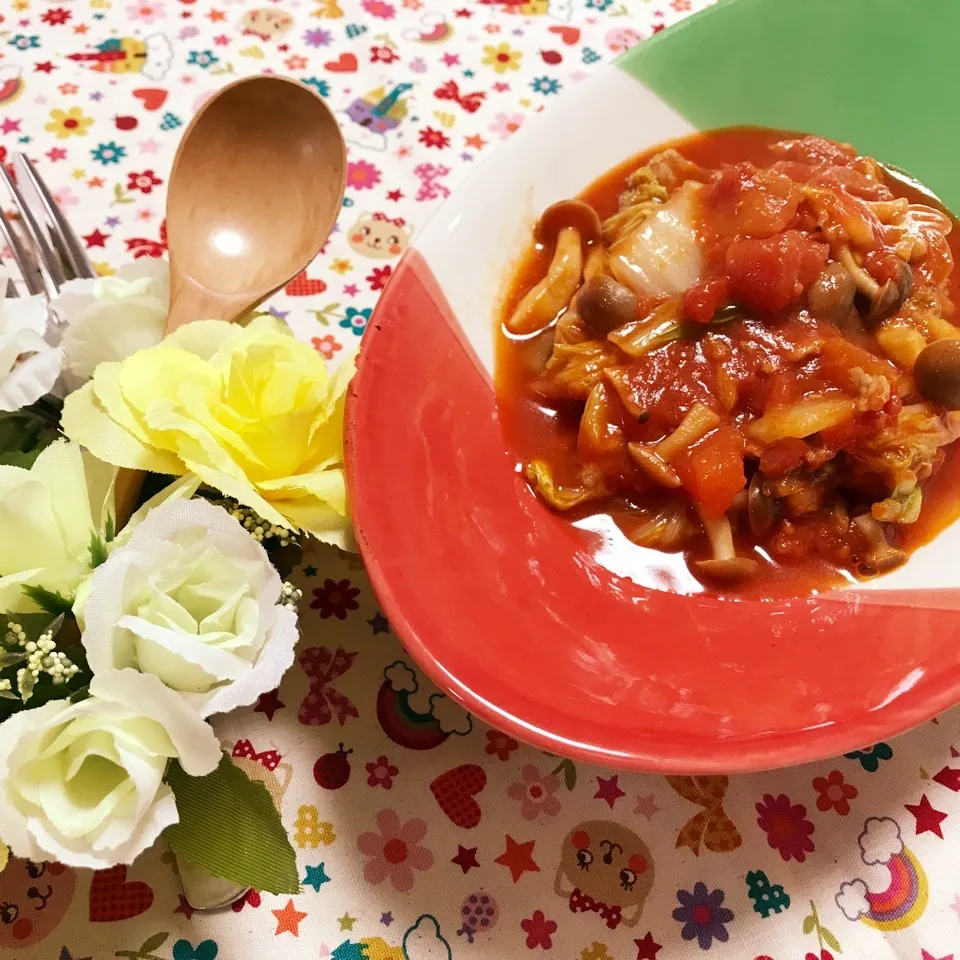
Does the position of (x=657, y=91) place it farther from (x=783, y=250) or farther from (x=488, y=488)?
(x=488, y=488)

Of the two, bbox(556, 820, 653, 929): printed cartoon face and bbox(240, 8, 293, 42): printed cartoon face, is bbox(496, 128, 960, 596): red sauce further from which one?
bbox(240, 8, 293, 42): printed cartoon face

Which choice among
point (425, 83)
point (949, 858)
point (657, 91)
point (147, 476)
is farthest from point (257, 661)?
point (425, 83)

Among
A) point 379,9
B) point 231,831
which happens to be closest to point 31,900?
point 231,831

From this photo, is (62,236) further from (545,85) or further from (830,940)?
(830,940)

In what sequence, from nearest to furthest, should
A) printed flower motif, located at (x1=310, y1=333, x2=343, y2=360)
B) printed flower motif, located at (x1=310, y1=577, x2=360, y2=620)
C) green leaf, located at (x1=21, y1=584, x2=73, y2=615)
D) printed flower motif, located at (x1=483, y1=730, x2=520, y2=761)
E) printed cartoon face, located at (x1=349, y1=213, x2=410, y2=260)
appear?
green leaf, located at (x1=21, y1=584, x2=73, y2=615)
printed flower motif, located at (x1=483, y1=730, x2=520, y2=761)
printed flower motif, located at (x1=310, y1=577, x2=360, y2=620)
printed flower motif, located at (x1=310, y1=333, x2=343, y2=360)
printed cartoon face, located at (x1=349, y1=213, x2=410, y2=260)

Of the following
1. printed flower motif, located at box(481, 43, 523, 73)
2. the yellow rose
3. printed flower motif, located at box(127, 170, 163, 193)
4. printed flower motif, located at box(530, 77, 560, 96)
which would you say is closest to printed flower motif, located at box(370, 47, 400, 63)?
Answer: printed flower motif, located at box(481, 43, 523, 73)
